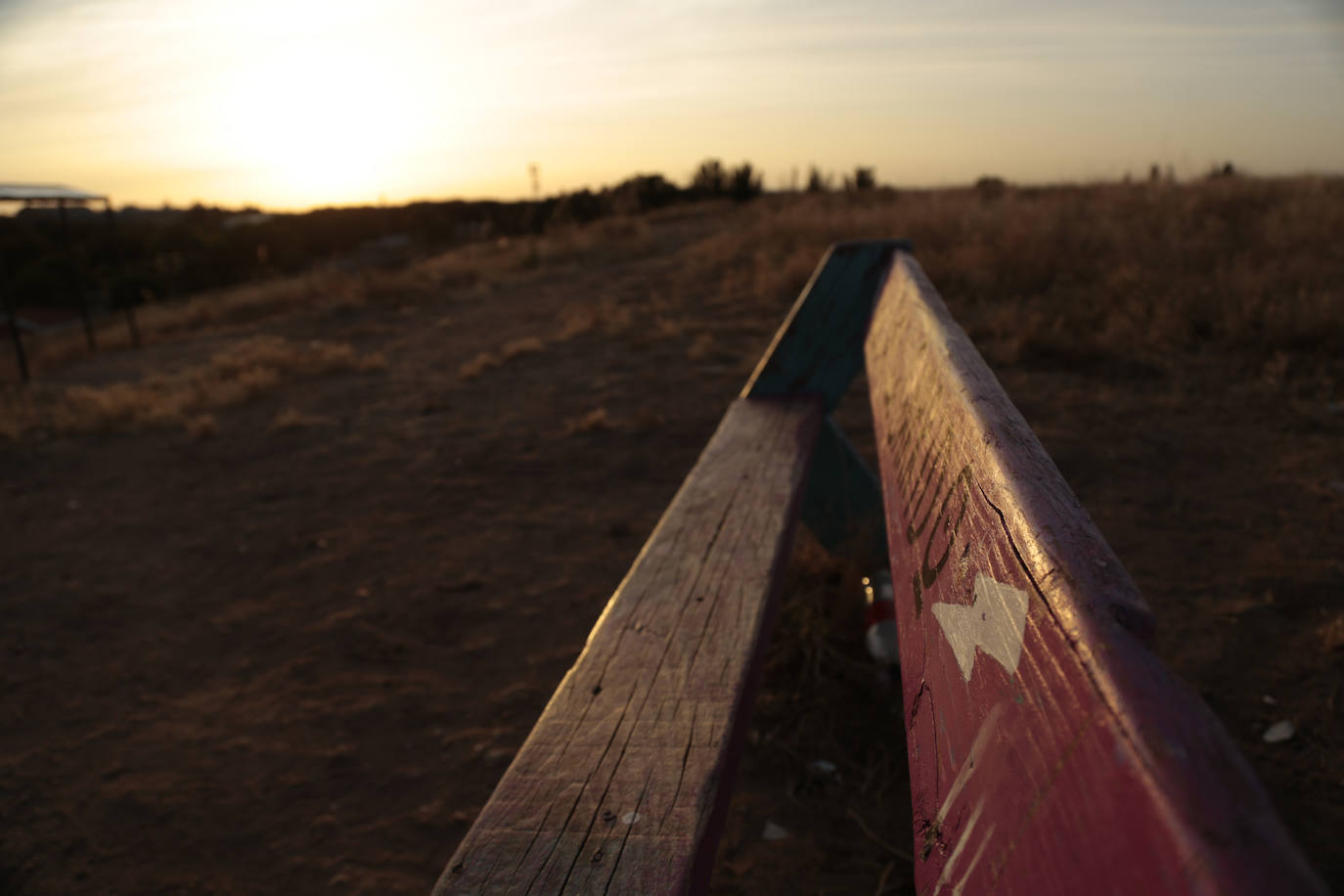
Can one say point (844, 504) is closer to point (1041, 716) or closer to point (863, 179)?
point (1041, 716)

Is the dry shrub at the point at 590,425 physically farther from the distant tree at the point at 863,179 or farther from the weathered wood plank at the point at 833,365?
the distant tree at the point at 863,179

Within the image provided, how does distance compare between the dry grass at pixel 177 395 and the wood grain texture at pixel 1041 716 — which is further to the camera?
the dry grass at pixel 177 395

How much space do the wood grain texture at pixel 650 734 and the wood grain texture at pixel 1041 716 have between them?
1.04 feet

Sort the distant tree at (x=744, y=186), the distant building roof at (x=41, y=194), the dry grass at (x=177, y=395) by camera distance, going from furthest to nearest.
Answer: the distant tree at (x=744, y=186) → the distant building roof at (x=41, y=194) → the dry grass at (x=177, y=395)

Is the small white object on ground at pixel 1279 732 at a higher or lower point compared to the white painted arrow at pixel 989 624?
lower

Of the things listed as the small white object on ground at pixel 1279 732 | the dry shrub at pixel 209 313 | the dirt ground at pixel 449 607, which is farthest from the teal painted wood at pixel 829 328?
the dry shrub at pixel 209 313

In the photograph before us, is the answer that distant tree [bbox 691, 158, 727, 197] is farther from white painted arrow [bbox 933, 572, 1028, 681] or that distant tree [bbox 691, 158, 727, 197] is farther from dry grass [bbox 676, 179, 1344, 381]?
white painted arrow [bbox 933, 572, 1028, 681]

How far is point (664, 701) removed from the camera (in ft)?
3.86

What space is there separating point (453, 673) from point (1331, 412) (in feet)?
13.8

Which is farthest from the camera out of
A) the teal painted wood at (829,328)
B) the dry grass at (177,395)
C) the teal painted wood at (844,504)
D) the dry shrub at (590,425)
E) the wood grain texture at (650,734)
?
the dry grass at (177,395)

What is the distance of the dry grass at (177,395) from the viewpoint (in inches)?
232

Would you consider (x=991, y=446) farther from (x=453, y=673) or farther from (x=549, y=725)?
(x=453, y=673)

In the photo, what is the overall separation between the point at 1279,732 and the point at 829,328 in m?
1.55

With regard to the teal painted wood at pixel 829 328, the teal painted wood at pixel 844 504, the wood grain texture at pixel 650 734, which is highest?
the teal painted wood at pixel 829 328
